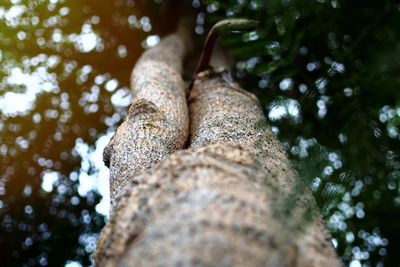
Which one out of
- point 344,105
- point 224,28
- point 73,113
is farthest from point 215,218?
point 73,113

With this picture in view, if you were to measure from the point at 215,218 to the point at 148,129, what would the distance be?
0.71m

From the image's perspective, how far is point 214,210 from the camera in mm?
625

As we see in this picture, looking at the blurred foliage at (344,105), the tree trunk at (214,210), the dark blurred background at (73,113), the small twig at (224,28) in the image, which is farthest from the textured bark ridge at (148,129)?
the dark blurred background at (73,113)

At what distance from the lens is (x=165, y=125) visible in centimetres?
132

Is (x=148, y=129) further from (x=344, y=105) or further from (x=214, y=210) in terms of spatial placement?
(x=344, y=105)

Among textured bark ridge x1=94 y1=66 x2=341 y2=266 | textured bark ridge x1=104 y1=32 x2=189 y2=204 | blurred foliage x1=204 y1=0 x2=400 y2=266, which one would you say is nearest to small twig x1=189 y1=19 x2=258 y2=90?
blurred foliage x1=204 y1=0 x2=400 y2=266

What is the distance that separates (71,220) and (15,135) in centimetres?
103

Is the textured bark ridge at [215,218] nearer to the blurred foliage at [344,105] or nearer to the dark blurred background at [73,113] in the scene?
the blurred foliage at [344,105]

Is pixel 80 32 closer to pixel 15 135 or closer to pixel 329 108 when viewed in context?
pixel 15 135

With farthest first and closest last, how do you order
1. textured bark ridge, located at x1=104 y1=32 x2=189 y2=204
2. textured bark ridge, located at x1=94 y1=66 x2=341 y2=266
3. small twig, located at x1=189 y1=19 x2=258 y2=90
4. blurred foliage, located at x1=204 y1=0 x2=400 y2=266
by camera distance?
small twig, located at x1=189 y1=19 x2=258 y2=90 < textured bark ridge, located at x1=104 y1=32 x2=189 y2=204 < blurred foliage, located at x1=204 y1=0 x2=400 y2=266 < textured bark ridge, located at x1=94 y1=66 x2=341 y2=266

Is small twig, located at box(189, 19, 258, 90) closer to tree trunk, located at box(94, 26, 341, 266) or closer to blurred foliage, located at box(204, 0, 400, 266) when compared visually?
blurred foliage, located at box(204, 0, 400, 266)

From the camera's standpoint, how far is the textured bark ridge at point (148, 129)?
3.75ft

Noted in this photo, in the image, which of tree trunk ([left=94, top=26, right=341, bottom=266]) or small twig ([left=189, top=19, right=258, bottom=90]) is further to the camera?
small twig ([left=189, top=19, right=258, bottom=90])

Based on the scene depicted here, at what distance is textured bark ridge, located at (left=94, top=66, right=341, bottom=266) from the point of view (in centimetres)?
56
